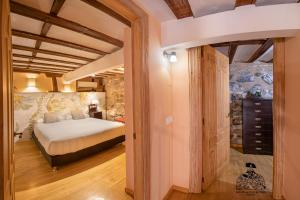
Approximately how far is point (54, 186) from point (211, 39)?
329 centimetres

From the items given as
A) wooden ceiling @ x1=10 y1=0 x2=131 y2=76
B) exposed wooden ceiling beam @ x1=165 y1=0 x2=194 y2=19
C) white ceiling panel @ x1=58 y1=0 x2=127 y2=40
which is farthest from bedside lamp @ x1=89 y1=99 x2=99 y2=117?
exposed wooden ceiling beam @ x1=165 y1=0 x2=194 y2=19

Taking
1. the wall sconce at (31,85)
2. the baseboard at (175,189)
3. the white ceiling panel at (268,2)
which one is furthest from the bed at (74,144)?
the white ceiling panel at (268,2)

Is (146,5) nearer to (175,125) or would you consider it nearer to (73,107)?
(175,125)

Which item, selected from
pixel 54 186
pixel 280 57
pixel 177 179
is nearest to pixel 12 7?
pixel 54 186

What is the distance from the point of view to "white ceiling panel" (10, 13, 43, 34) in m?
2.04

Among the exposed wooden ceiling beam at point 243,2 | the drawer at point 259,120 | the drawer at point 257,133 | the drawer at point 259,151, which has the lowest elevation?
the drawer at point 259,151

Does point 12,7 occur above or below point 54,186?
above

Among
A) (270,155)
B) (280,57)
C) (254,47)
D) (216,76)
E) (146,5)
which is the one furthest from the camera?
(270,155)

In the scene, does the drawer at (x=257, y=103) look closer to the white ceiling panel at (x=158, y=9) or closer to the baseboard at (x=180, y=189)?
the baseboard at (x=180, y=189)

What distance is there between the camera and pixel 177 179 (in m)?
2.44

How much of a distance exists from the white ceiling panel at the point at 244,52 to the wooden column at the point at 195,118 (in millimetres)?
1684

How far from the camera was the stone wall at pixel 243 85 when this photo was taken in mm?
4328

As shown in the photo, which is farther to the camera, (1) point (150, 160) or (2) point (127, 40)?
(2) point (127, 40)

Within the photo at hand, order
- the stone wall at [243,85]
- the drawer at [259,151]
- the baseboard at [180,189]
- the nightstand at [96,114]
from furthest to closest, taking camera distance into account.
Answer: the nightstand at [96,114] → the stone wall at [243,85] → the drawer at [259,151] → the baseboard at [180,189]
